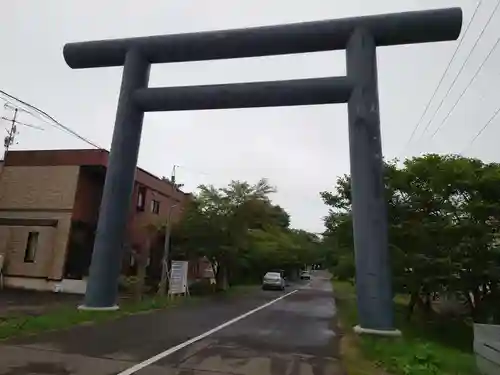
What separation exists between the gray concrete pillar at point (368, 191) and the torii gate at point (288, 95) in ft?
0.07

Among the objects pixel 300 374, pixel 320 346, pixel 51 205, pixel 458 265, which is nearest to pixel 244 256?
pixel 51 205

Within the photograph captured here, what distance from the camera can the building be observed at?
19766 millimetres

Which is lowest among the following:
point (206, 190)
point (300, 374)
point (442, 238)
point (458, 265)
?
point (300, 374)

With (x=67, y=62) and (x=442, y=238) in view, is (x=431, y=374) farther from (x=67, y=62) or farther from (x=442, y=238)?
(x=67, y=62)

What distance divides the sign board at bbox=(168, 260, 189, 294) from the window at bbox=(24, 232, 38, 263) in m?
6.83

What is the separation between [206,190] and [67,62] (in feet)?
39.7

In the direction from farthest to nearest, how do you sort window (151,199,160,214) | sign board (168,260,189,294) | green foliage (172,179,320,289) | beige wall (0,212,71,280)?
window (151,199,160,214) < green foliage (172,179,320,289) < beige wall (0,212,71,280) < sign board (168,260,189,294)

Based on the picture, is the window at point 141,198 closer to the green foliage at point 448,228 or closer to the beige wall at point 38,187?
the beige wall at point 38,187

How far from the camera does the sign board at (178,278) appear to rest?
62.3 feet

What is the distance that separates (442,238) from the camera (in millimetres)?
12633

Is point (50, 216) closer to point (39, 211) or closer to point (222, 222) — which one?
point (39, 211)

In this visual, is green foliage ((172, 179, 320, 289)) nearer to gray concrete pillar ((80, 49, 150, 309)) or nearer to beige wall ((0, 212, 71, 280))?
beige wall ((0, 212, 71, 280))

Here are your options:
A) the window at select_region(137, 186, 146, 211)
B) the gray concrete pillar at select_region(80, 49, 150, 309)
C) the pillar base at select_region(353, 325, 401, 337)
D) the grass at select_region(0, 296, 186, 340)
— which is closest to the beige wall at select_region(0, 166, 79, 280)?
the window at select_region(137, 186, 146, 211)

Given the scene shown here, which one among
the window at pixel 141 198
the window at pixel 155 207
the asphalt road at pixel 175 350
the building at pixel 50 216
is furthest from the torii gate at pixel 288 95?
the window at pixel 155 207
